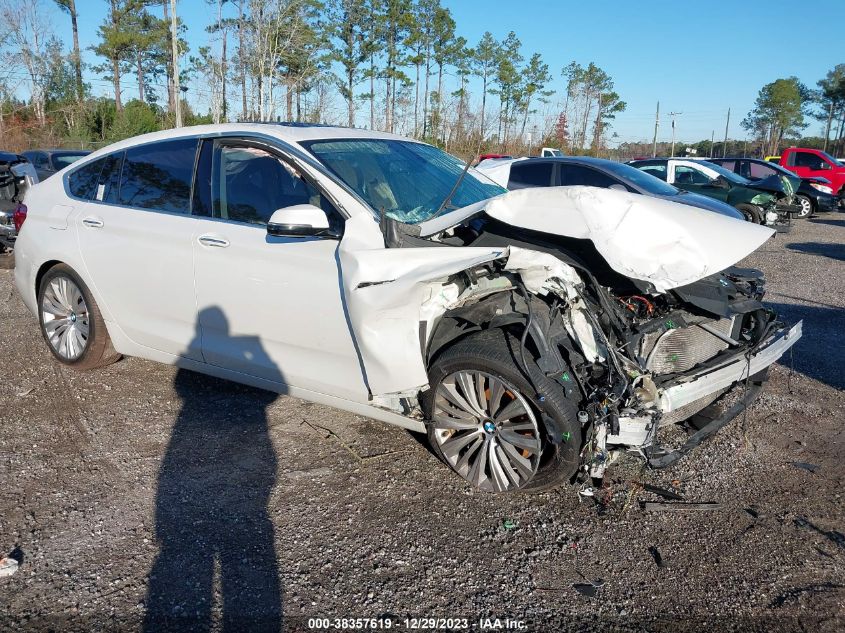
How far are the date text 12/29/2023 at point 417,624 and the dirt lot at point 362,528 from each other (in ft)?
0.08

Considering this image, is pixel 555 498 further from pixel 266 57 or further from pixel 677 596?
pixel 266 57

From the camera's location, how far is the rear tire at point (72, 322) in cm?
493

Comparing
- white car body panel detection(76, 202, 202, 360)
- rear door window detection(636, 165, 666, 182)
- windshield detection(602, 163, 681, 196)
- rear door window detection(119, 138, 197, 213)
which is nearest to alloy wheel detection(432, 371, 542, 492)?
white car body panel detection(76, 202, 202, 360)

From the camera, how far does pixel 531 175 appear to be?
1115cm

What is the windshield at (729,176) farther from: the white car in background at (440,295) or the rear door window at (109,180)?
the rear door window at (109,180)

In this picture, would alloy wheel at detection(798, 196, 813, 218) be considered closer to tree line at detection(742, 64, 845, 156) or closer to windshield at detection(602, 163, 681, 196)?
windshield at detection(602, 163, 681, 196)

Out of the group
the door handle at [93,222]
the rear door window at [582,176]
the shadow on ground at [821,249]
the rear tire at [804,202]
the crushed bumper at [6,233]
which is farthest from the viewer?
the rear tire at [804,202]

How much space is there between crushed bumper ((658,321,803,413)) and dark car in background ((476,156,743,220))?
19.5 feet

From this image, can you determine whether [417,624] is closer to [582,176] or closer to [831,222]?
[582,176]

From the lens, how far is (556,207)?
3412 mm

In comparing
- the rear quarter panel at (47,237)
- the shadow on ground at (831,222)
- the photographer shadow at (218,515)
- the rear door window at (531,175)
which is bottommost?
the photographer shadow at (218,515)

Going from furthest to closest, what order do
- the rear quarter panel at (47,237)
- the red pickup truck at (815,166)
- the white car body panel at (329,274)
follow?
1. the red pickup truck at (815,166)
2. the rear quarter panel at (47,237)
3. the white car body panel at (329,274)

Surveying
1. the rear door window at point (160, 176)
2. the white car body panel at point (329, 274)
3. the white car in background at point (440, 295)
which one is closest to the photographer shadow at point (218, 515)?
the white car body panel at point (329, 274)

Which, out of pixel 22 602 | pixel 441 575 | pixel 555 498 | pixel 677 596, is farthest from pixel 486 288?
pixel 22 602
